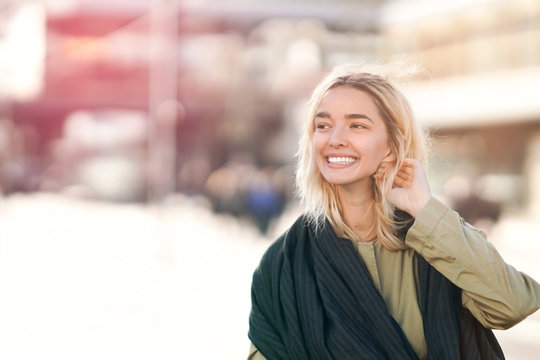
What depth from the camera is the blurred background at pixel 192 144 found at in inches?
422

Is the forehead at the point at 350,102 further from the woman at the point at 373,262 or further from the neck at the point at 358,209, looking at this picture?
the neck at the point at 358,209

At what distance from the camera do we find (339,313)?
2.87m

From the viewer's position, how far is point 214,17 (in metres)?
48.7

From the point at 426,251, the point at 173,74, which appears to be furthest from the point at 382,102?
the point at 173,74

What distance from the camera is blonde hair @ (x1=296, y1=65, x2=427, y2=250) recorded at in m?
3.07

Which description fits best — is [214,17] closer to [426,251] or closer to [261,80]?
[261,80]

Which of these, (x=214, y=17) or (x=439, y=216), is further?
(x=214, y=17)

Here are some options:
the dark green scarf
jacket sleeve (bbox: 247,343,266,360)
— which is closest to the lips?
the dark green scarf

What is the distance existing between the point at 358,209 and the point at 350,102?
38cm

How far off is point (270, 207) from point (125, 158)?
3316cm

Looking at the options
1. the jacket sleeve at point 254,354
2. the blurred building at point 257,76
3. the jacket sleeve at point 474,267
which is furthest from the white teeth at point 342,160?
the blurred building at point 257,76

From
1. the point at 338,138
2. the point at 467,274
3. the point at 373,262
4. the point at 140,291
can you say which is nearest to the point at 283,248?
the point at 373,262

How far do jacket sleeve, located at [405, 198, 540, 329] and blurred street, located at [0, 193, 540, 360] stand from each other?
18.0 ft

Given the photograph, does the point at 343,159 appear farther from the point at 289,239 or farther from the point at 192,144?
the point at 192,144
